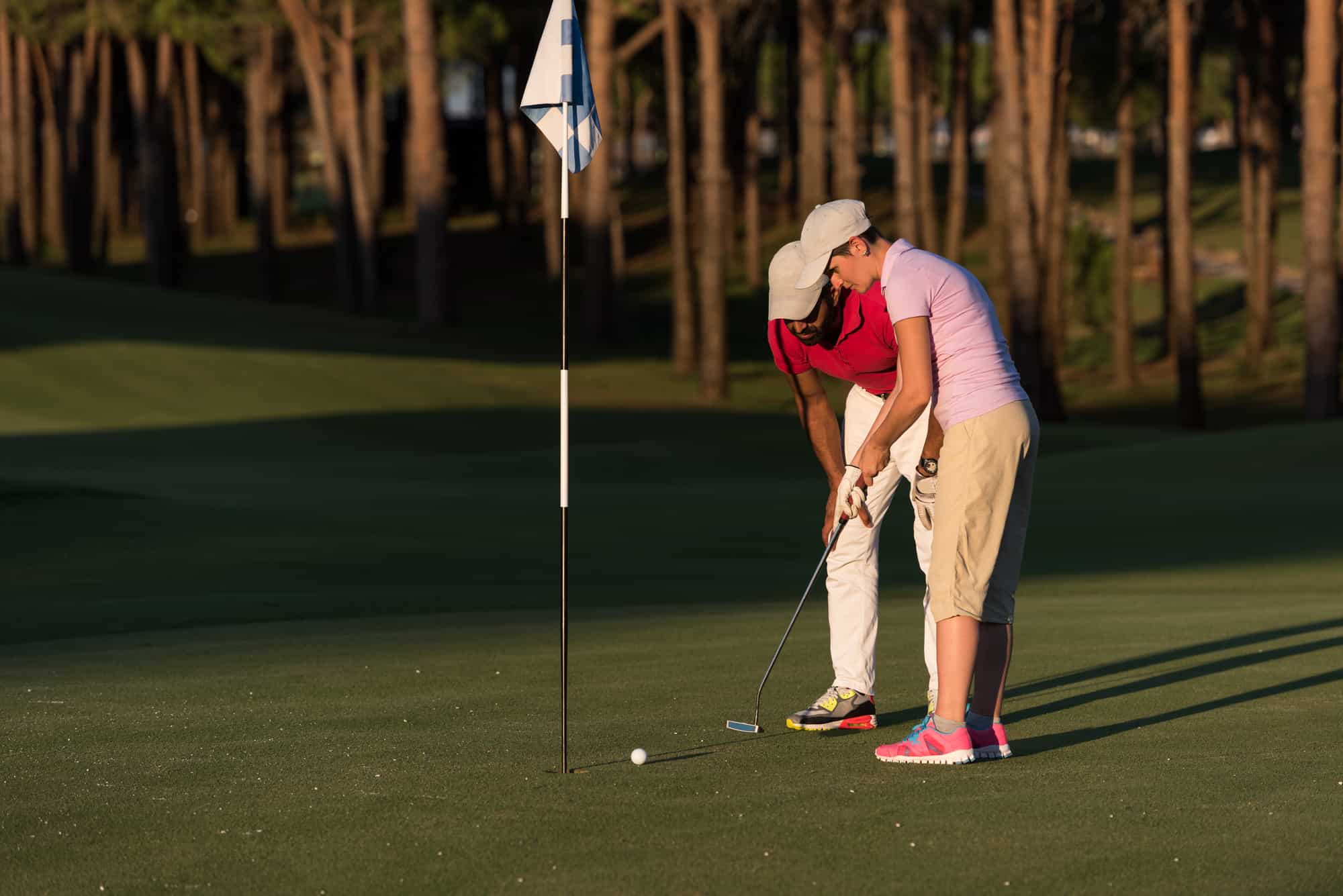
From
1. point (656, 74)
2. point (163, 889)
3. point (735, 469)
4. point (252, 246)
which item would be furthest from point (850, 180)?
point (252, 246)

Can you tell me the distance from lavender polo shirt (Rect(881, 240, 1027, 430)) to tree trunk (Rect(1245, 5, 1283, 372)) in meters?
38.1

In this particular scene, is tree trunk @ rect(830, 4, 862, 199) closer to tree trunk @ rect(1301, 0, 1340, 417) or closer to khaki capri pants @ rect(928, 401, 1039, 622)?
tree trunk @ rect(1301, 0, 1340, 417)

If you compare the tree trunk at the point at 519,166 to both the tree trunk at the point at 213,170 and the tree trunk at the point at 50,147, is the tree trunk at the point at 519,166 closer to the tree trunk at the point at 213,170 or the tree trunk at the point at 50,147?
the tree trunk at the point at 213,170

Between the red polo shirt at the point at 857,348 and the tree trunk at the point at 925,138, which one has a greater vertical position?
the tree trunk at the point at 925,138

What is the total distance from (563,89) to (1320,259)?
2554 cm

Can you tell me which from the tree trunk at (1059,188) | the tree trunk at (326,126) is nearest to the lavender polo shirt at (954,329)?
the tree trunk at (1059,188)

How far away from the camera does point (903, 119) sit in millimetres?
36812

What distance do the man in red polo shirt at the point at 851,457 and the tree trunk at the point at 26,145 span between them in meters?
61.0

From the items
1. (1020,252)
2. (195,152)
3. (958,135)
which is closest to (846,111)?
(1020,252)

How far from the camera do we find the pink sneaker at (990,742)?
23.5 feet

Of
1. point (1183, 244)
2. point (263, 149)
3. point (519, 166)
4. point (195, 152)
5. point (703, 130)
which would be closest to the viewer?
point (1183, 244)

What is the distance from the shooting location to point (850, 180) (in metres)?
42.4

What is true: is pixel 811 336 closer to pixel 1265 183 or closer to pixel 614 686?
pixel 614 686

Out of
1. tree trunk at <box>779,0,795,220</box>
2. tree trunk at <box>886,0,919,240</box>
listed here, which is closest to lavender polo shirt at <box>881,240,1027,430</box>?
tree trunk at <box>886,0,919,240</box>
